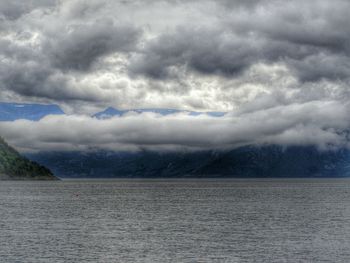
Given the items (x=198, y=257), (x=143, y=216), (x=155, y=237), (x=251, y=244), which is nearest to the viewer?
(x=198, y=257)

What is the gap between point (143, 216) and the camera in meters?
152

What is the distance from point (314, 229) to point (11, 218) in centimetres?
8079

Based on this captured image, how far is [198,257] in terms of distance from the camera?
271 feet

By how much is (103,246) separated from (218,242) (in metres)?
21.9

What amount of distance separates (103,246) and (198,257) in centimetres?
1924

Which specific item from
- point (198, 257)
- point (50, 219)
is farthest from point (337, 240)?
point (50, 219)

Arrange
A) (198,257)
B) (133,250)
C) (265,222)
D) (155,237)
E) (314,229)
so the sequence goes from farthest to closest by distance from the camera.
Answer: (265,222), (314,229), (155,237), (133,250), (198,257)

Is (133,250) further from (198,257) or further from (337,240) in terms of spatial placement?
(337,240)

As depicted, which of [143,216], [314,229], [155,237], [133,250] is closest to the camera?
[133,250]

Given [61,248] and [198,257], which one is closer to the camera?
[198,257]

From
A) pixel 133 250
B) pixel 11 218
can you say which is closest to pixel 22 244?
pixel 133 250

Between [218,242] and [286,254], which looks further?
[218,242]

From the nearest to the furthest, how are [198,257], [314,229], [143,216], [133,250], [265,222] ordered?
[198,257] < [133,250] < [314,229] < [265,222] < [143,216]

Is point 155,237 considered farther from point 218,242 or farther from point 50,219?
point 50,219
